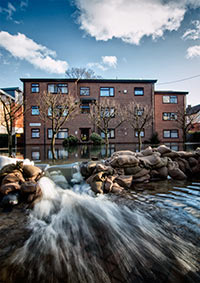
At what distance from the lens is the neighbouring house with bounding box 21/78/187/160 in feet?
70.7

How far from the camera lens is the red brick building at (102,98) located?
2158 centimetres

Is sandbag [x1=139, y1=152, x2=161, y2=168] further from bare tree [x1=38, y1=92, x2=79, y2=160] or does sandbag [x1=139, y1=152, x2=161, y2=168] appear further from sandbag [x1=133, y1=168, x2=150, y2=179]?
bare tree [x1=38, y1=92, x2=79, y2=160]

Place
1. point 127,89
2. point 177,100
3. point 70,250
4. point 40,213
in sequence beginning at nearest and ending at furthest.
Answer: point 70,250 < point 40,213 < point 127,89 < point 177,100

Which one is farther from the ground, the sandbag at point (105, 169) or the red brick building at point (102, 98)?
the red brick building at point (102, 98)

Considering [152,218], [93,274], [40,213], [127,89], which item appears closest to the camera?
[93,274]

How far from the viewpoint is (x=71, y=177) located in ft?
16.6

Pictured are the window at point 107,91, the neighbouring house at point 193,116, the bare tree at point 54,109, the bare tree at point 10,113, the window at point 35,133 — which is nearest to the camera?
the bare tree at point 10,113

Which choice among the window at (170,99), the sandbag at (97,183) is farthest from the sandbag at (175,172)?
the window at (170,99)

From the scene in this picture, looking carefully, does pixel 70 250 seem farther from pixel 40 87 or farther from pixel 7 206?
pixel 40 87

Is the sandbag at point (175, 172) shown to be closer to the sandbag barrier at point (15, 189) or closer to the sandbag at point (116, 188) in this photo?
the sandbag at point (116, 188)

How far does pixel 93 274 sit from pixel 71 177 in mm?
3674

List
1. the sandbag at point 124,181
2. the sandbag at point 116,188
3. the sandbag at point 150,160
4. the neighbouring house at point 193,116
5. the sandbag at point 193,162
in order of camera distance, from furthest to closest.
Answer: the neighbouring house at point 193,116, the sandbag at point 193,162, the sandbag at point 150,160, the sandbag at point 124,181, the sandbag at point 116,188

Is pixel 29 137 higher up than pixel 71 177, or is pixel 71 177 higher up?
pixel 29 137

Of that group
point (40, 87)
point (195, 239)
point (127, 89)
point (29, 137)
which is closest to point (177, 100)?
point (127, 89)
